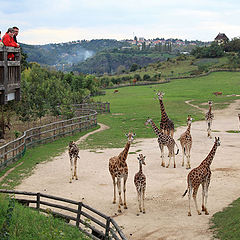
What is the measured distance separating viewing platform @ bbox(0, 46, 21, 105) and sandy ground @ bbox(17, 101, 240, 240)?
219 inches

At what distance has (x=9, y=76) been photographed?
11164 millimetres

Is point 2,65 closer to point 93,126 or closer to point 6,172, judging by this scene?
point 6,172

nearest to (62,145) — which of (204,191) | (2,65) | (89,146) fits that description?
(89,146)

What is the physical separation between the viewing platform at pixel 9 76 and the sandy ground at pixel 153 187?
558cm

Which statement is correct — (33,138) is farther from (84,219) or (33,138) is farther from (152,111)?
(152,111)

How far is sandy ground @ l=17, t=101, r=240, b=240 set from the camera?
41.0 feet

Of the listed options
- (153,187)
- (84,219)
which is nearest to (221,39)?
(153,187)

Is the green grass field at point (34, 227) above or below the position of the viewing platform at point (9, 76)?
below

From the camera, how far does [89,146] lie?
26453 millimetres

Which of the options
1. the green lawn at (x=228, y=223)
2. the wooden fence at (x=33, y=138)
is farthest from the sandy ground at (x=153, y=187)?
the wooden fence at (x=33, y=138)

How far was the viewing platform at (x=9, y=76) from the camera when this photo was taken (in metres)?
10.5

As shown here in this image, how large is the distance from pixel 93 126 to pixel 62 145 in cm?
851

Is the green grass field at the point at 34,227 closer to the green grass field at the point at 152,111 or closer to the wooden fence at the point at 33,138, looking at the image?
the wooden fence at the point at 33,138

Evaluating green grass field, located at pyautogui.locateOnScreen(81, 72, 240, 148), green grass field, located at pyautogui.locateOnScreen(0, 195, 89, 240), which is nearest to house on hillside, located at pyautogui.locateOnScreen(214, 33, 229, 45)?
green grass field, located at pyautogui.locateOnScreen(81, 72, 240, 148)
